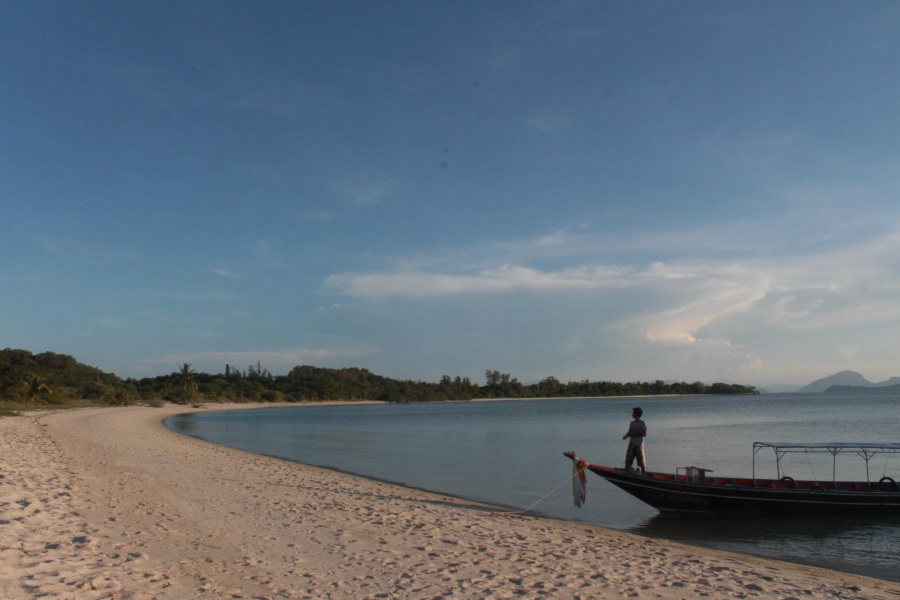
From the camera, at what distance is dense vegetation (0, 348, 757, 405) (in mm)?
63153

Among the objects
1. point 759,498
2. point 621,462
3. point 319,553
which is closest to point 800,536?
point 759,498

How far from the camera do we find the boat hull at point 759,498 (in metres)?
13.7

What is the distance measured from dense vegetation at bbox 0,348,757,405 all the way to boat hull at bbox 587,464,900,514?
6084 cm

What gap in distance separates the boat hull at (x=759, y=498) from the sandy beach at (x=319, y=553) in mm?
2751

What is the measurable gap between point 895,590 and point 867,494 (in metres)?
6.11

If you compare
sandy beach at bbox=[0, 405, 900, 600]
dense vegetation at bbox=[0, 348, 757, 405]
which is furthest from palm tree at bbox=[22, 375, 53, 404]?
sandy beach at bbox=[0, 405, 900, 600]

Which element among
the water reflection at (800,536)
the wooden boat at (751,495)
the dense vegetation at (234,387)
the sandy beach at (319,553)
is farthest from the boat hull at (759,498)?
the dense vegetation at (234,387)

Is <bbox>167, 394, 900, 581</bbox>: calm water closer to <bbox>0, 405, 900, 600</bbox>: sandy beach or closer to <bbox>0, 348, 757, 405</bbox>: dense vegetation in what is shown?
<bbox>0, 405, 900, 600</bbox>: sandy beach

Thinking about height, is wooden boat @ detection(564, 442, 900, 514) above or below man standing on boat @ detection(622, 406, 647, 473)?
below

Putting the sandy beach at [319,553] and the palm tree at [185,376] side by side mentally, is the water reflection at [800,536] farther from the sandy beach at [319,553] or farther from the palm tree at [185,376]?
the palm tree at [185,376]

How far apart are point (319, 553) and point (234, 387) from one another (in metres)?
136

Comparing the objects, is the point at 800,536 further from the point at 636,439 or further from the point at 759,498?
the point at 636,439

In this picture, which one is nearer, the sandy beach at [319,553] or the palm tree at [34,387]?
the sandy beach at [319,553]

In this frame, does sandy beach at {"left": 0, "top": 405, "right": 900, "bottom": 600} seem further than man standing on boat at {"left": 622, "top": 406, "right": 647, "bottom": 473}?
No
